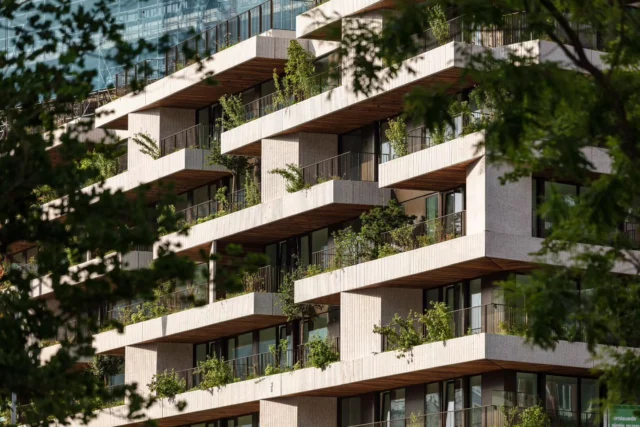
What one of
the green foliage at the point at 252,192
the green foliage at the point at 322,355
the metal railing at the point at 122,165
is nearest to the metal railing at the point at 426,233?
the green foliage at the point at 322,355

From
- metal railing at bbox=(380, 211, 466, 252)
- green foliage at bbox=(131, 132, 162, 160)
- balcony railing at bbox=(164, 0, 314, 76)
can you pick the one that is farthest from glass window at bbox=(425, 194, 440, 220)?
green foliage at bbox=(131, 132, 162, 160)

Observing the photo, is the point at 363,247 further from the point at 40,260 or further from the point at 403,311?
the point at 40,260

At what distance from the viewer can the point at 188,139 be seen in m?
66.3

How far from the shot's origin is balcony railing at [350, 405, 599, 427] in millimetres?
48688

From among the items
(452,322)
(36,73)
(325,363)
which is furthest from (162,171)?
(36,73)

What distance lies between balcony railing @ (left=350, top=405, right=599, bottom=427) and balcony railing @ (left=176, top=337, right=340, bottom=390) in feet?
16.4

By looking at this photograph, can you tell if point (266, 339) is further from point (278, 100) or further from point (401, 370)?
point (401, 370)

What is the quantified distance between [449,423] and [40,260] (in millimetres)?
28280

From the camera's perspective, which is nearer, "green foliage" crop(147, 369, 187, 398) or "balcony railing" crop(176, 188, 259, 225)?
"balcony railing" crop(176, 188, 259, 225)

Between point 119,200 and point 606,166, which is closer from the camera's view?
point 119,200

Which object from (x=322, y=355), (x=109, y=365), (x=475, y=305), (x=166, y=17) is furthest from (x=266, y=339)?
(x=166, y=17)

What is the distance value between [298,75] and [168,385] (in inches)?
491

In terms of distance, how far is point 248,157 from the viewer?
205 ft

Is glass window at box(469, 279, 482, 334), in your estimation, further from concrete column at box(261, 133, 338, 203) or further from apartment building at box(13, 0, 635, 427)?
concrete column at box(261, 133, 338, 203)
